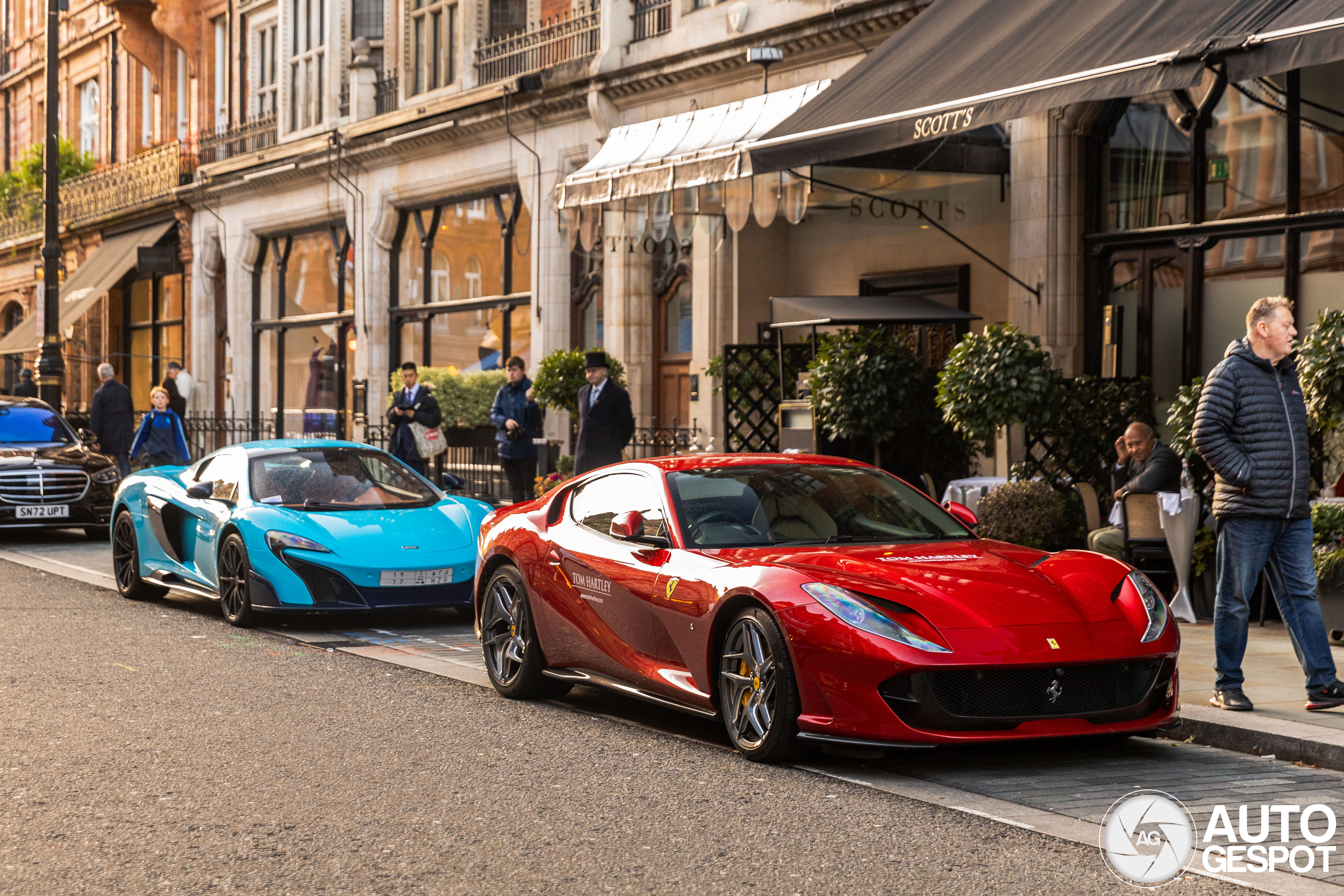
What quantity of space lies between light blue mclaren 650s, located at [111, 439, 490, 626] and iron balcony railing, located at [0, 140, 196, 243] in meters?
23.8

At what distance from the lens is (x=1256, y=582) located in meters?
7.84

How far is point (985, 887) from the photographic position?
500 cm

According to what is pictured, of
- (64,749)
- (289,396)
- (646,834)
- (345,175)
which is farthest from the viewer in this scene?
(289,396)

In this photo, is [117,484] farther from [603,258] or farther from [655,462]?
[655,462]

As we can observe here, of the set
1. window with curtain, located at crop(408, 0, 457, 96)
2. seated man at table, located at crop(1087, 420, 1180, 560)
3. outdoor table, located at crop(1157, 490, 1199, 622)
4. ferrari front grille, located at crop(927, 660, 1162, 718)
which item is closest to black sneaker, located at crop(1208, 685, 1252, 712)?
ferrari front grille, located at crop(927, 660, 1162, 718)

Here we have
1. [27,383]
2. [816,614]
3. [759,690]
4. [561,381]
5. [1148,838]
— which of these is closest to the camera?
[1148,838]

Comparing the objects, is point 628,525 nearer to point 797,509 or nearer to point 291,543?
point 797,509

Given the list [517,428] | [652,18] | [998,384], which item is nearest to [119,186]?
[652,18]

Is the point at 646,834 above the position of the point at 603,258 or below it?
below

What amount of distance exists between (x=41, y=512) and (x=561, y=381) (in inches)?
239

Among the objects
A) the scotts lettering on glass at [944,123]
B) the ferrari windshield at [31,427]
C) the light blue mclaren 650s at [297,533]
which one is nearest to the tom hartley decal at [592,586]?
the light blue mclaren 650s at [297,533]

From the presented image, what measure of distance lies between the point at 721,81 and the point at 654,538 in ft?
43.5

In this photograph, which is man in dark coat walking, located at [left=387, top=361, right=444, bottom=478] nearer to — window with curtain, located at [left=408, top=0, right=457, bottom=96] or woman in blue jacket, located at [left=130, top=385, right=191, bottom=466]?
woman in blue jacket, located at [left=130, top=385, right=191, bottom=466]

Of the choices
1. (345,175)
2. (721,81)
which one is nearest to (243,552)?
(721,81)
